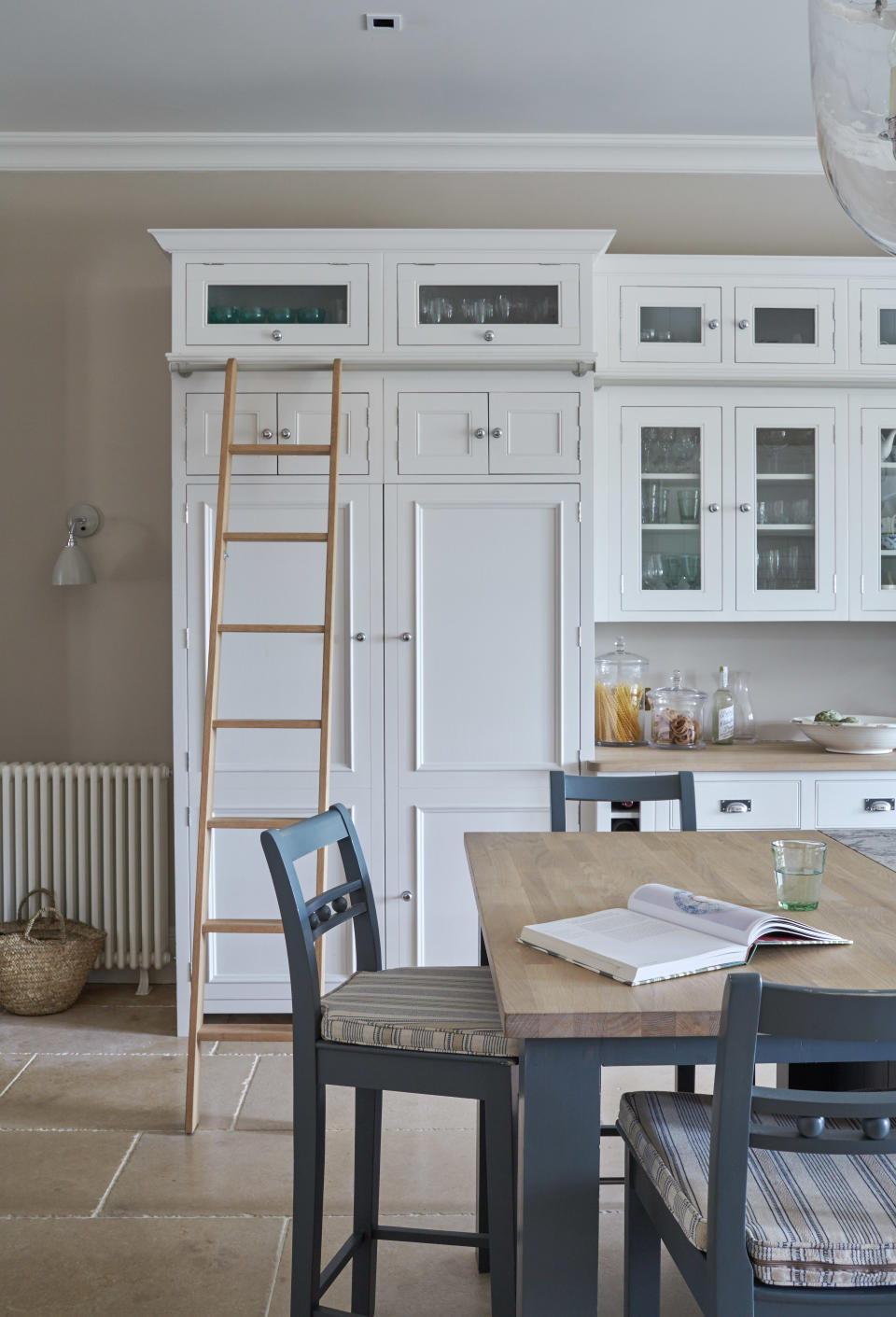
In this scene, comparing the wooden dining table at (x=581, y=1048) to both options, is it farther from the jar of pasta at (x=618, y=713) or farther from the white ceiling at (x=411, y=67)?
the white ceiling at (x=411, y=67)

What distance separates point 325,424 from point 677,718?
1.58 meters

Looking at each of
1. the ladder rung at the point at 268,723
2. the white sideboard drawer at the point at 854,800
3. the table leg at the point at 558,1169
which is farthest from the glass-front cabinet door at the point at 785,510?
the table leg at the point at 558,1169

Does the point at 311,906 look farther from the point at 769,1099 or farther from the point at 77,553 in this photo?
the point at 77,553

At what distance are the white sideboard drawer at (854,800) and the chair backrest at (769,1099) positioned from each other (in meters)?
2.46

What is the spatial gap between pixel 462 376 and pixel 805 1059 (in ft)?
8.62

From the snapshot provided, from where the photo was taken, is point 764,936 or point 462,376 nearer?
point 764,936

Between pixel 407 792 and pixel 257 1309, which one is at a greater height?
pixel 407 792

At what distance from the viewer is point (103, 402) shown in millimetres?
3943

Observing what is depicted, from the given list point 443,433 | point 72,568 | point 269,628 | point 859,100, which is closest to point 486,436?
point 443,433

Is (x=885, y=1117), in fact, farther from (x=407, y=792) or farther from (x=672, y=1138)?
(x=407, y=792)

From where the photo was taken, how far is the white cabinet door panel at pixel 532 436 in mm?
3443

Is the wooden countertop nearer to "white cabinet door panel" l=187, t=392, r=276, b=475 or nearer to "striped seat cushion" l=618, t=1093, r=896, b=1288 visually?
"white cabinet door panel" l=187, t=392, r=276, b=475

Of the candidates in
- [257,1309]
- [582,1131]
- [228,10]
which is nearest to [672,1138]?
[582,1131]

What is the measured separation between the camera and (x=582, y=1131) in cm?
127
